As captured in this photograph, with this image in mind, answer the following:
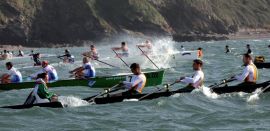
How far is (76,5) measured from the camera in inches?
6629

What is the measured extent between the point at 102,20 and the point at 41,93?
479 ft

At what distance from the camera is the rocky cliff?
15500 cm

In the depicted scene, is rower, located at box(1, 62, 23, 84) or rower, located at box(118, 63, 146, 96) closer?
rower, located at box(118, 63, 146, 96)

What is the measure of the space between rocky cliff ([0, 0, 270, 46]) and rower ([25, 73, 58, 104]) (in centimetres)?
12986

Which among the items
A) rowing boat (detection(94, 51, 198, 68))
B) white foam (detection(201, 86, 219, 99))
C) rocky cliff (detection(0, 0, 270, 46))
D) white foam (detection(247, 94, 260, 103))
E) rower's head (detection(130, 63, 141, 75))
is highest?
rocky cliff (detection(0, 0, 270, 46))

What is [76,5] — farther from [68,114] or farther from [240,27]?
[68,114]

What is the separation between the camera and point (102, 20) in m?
166

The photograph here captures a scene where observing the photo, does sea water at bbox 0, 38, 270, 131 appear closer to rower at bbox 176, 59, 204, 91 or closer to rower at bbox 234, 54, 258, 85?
rower at bbox 176, 59, 204, 91

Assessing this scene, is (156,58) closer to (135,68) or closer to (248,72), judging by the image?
(248,72)

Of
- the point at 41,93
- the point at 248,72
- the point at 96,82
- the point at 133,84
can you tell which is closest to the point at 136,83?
the point at 133,84

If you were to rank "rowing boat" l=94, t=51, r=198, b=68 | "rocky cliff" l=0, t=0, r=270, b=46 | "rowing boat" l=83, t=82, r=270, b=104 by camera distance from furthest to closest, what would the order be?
"rocky cliff" l=0, t=0, r=270, b=46, "rowing boat" l=94, t=51, r=198, b=68, "rowing boat" l=83, t=82, r=270, b=104

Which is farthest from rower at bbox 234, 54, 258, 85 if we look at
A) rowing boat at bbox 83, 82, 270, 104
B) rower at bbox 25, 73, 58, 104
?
rower at bbox 25, 73, 58, 104

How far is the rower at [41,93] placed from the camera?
20.0 meters

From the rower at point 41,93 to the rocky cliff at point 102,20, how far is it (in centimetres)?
12986
